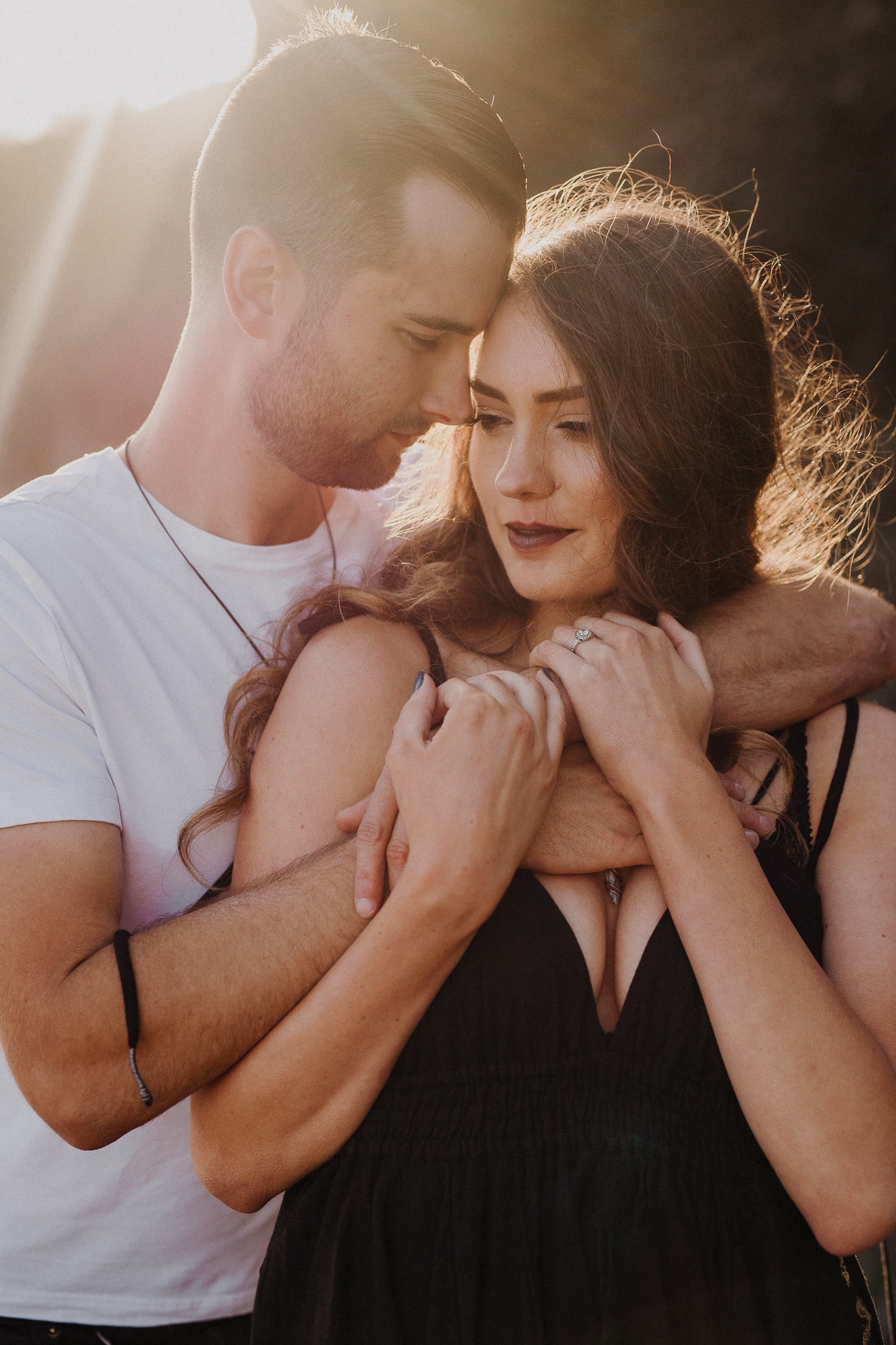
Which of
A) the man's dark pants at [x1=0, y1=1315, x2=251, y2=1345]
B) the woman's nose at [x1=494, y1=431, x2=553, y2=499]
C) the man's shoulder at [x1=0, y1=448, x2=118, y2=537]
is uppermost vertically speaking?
the man's shoulder at [x1=0, y1=448, x2=118, y2=537]

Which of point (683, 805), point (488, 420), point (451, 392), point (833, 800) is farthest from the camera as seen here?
point (451, 392)

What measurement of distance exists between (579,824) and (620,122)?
2.76m

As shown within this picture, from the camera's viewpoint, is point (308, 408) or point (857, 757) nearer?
point (857, 757)

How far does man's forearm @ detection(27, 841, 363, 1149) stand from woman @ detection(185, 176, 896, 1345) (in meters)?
0.05

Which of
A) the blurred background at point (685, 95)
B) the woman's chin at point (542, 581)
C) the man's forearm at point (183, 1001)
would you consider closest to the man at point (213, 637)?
the man's forearm at point (183, 1001)

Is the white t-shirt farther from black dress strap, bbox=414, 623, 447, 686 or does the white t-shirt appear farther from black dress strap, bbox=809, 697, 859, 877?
black dress strap, bbox=809, 697, 859, 877

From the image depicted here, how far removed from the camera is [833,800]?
1518mm

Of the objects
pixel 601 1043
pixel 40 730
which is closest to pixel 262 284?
pixel 40 730

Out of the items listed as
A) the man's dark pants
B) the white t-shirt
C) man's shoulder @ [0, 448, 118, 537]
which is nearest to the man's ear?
man's shoulder @ [0, 448, 118, 537]

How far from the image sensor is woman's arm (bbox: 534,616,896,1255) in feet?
4.08

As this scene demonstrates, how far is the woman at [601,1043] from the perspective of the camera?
4.18 feet

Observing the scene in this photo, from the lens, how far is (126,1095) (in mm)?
1270

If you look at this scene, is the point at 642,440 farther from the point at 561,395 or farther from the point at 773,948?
the point at 773,948

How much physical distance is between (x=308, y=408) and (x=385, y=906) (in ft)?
3.65
